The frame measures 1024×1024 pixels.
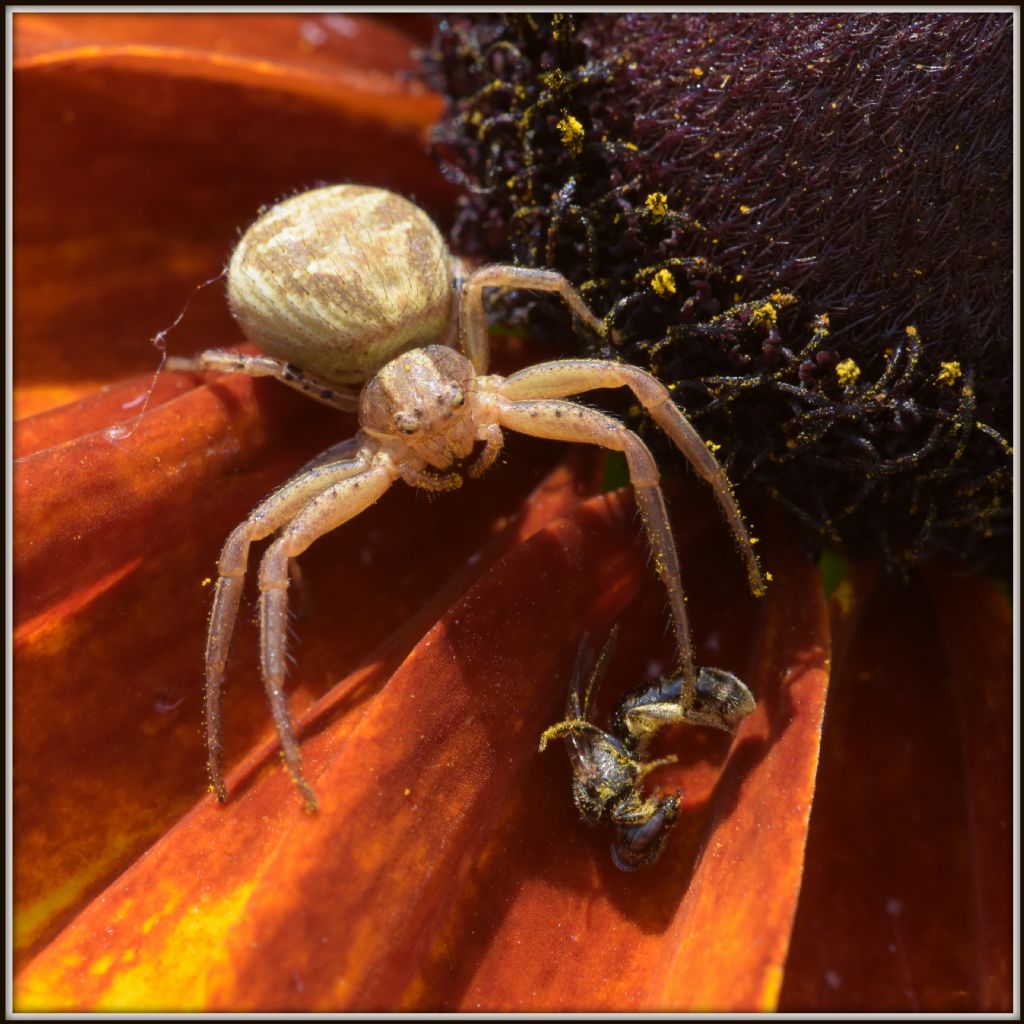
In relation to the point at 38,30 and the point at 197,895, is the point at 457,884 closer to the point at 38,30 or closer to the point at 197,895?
the point at 197,895

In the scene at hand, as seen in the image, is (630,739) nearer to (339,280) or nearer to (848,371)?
(848,371)

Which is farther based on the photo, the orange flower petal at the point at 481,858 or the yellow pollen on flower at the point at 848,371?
the yellow pollen on flower at the point at 848,371

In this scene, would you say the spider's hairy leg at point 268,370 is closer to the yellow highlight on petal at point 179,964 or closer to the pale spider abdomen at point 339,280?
the pale spider abdomen at point 339,280

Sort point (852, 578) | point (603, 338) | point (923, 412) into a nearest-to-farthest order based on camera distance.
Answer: point (923, 412) < point (603, 338) < point (852, 578)

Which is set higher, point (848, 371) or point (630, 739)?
point (848, 371)

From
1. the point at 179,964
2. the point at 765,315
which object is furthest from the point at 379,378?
the point at 179,964

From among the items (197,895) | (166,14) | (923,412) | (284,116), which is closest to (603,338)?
(923,412)

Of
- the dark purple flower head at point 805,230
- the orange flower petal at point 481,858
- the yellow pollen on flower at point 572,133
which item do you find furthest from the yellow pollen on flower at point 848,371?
the yellow pollen on flower at point 572,133
